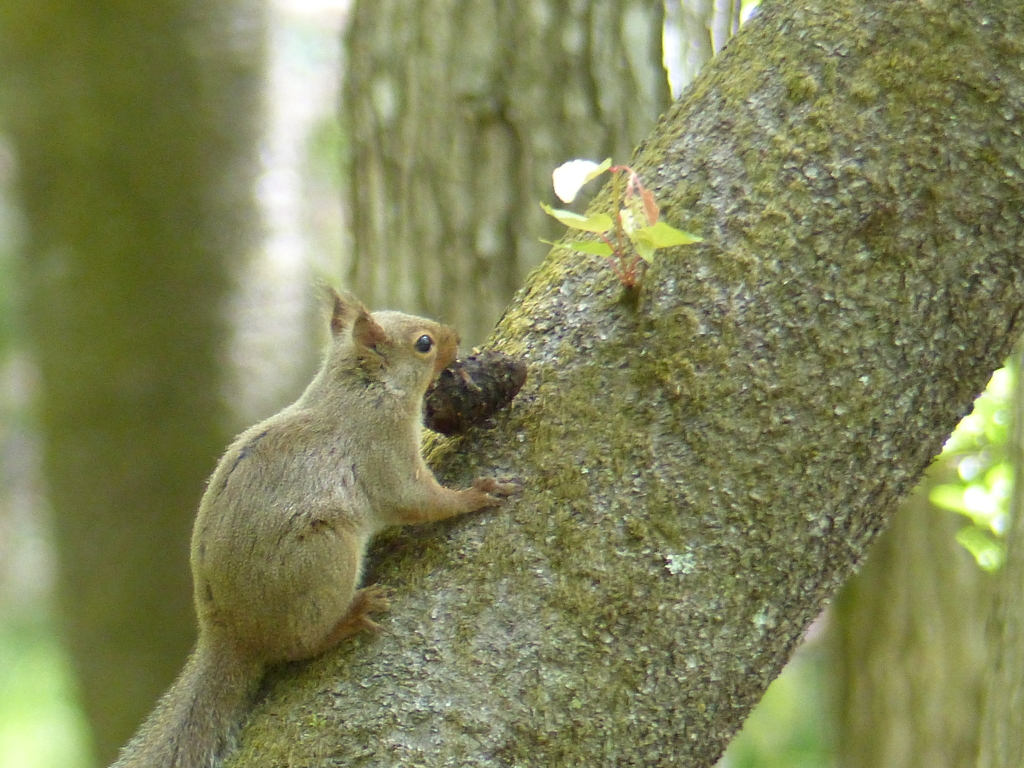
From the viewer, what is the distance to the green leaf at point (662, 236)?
1600 millimetres

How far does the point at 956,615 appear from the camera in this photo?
5.27 metres

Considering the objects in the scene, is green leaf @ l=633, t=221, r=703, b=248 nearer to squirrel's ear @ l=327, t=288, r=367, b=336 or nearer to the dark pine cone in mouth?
the dark pine cone in mouth

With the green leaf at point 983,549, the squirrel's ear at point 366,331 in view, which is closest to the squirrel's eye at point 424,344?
the squirrel's ear at point 366,331

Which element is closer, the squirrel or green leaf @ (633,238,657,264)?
green leaf @ (633,238,657,264)

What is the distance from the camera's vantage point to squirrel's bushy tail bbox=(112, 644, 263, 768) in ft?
6.47

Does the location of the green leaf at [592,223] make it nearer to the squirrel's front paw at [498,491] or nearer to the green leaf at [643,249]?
the green leaf at [643,249]

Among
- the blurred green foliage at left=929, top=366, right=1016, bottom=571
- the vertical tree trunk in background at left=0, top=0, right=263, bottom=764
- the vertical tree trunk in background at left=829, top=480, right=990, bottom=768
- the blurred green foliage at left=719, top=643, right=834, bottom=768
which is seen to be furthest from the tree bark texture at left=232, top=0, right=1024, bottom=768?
the blurred green foliage at left=719, top=643, right=834, bottom=768

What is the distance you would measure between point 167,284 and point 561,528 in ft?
11.9

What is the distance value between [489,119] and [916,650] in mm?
3546

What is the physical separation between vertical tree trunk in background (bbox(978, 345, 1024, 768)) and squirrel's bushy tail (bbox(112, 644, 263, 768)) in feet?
6.68

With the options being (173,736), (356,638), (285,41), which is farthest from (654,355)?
(285,41)

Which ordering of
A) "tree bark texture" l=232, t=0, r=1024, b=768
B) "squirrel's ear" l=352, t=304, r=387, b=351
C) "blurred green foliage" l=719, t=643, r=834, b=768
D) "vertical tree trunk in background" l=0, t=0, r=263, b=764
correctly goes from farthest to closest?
"blurred green foliage" l=719, t=643, r=834, b=768
"vertical tree trunk in background" l=0, t=0, r=263, b=764
"squirrel's ear" l=352, t=304, r=387, b=351
"tree bark texture" l=232, t=0, r=1024, b=768

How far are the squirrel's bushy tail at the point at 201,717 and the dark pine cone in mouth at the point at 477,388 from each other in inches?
24.8

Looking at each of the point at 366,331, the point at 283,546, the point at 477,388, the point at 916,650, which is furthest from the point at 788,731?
the point at 477,388
